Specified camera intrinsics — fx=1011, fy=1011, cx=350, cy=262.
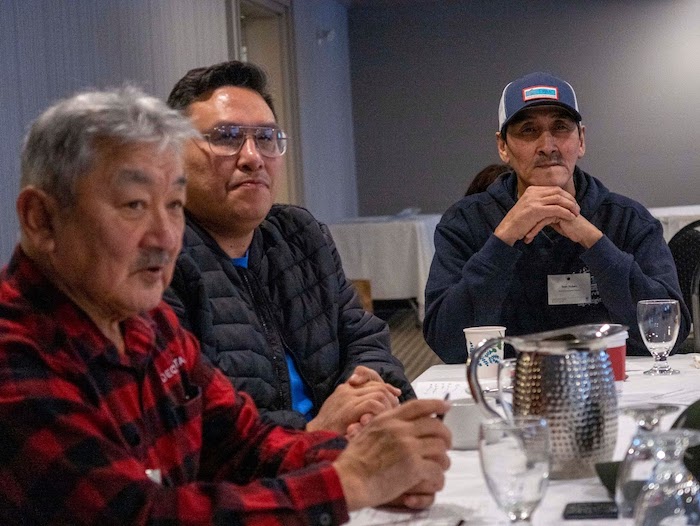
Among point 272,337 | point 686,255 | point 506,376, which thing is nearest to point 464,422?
point 506,376

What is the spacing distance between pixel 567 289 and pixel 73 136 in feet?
5.84

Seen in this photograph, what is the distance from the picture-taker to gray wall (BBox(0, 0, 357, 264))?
15.7 ft

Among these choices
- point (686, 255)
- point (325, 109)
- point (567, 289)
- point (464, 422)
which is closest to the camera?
point (464, 422)

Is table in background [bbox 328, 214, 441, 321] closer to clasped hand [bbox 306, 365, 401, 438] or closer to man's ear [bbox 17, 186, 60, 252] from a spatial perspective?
clasped hand [bbox 306, 365, 401, 438]

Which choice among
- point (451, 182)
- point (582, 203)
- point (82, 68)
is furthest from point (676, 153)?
point (582, 203)

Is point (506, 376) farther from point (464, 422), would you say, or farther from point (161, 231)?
point (161, 231)

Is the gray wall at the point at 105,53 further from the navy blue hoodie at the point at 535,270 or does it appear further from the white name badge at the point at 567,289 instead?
the white name badge at the point at 567,289

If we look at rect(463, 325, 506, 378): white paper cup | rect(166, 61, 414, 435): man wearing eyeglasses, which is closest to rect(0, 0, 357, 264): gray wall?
rect(166, 61, 414, 435): man wearing eyeglasses

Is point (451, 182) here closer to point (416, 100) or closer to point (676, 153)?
point (416, 100)

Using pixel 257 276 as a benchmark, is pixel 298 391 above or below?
below

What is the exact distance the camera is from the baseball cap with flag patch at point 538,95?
2727 millimetres

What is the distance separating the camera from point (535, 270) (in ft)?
9.10

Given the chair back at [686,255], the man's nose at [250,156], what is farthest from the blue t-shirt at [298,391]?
the chair back at [686,255]

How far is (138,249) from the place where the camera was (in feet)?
4.33
